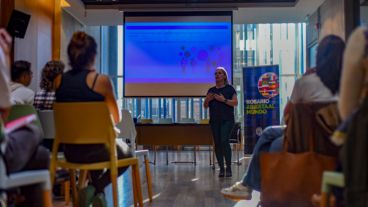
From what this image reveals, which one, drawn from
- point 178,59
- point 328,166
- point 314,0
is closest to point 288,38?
point 314,0

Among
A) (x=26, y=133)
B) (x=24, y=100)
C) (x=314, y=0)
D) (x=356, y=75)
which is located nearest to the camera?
(x=356, y=75)

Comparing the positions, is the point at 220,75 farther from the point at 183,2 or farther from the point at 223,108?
the point at 183,2

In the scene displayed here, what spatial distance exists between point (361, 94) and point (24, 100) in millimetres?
2750

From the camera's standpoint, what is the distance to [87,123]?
2.35 meters

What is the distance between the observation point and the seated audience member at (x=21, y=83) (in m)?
3.45

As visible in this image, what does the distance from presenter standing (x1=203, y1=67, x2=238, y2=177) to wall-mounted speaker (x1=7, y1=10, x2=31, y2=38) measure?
2.46 metres

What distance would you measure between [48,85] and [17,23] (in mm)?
1739

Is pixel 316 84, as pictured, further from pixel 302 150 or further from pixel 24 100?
pixel 24 100

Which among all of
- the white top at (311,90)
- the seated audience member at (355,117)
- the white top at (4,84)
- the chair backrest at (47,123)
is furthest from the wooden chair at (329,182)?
the chair backrest at (47,123)

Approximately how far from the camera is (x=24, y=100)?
3463mm

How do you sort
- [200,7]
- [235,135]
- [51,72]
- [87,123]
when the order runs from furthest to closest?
[200,7] → [235,135] → [51,72] → [87,123]

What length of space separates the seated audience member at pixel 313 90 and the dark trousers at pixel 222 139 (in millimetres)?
2525

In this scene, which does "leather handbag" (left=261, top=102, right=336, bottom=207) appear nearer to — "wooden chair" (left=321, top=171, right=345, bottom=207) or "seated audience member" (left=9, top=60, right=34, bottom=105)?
"wooden chair" (left=321, top=171, right=345, bottom=207)

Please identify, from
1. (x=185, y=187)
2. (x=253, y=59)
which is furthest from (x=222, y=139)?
(x=253, y=59)
